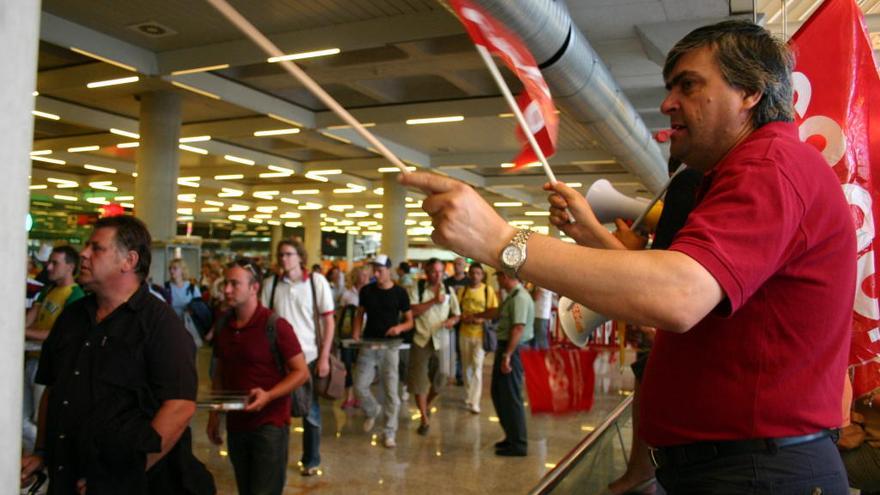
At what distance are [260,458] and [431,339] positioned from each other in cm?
447

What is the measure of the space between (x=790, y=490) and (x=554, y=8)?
189 inches

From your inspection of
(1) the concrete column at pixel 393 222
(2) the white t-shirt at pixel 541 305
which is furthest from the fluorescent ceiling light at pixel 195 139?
(2) the white t-shirt at pixel 541 305

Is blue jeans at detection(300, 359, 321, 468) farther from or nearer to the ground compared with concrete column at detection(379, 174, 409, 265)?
nearer to the ground

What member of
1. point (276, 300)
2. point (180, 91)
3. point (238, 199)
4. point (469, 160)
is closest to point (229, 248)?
point (238, 199)

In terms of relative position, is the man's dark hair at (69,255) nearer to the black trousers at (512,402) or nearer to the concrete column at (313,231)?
the black trousers at (512,402)

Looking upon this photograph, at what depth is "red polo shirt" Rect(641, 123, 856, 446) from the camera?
113 cm

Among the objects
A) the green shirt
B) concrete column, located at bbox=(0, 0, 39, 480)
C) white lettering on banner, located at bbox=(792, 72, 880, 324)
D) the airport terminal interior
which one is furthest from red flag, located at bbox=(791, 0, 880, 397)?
the green shirt

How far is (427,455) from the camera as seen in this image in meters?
6.76

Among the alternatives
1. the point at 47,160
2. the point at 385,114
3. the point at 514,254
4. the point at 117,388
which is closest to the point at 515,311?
the point at 117,388

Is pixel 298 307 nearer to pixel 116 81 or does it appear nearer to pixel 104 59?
pixel 104 59

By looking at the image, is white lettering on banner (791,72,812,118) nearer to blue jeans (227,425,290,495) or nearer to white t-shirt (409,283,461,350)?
blue jeans (227,425,290,495)

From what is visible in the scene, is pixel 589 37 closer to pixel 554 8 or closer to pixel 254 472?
pixel 554 8

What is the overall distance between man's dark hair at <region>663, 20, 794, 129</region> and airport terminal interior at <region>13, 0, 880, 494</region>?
64 cm

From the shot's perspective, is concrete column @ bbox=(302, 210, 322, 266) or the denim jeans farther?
concrete column @ bbox=(302, 210, 322, 266)
